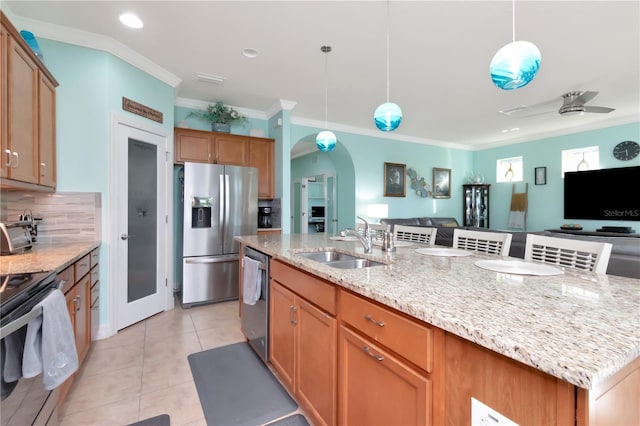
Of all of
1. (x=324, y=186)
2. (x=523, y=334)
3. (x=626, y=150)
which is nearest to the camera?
(x=523, y=334)

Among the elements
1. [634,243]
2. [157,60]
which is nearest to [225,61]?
[157,60]

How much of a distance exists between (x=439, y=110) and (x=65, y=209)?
16.3 feet

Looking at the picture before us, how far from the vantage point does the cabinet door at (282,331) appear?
180 cm

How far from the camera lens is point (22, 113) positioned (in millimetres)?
1997

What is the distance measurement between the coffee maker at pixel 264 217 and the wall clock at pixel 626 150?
6.07m

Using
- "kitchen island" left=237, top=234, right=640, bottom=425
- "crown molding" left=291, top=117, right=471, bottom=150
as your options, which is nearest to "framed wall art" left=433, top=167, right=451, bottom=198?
"crown molding" left=291, top=117, right=471, bottom=150

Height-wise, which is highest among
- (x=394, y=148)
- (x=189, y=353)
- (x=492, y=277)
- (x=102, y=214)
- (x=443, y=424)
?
(x=394, y=148)

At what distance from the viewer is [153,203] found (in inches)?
129

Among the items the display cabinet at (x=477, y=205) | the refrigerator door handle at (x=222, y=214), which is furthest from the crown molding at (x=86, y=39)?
the display cabinet at (x=477, y=205)

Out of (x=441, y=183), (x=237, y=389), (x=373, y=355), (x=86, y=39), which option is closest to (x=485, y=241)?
(x=373, y=355)

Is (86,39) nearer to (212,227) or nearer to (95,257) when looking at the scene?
(95,257)

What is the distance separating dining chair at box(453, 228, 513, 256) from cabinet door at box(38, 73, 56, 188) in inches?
131

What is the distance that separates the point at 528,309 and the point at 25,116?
3.04 m

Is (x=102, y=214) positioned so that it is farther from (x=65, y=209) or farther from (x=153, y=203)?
(x=153, y=203)
